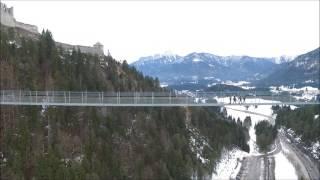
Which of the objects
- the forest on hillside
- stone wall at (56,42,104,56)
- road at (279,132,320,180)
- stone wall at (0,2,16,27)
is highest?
stone wall at (0,2,16,27)

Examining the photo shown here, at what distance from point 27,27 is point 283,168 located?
200 feet

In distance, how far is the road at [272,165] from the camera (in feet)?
311

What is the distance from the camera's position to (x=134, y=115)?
3435 inches

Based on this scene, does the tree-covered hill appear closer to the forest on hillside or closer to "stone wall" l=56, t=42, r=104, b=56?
"stone wall" l=56, t=42, r=104, b=56

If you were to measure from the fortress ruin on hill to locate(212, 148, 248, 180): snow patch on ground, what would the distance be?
34419mm

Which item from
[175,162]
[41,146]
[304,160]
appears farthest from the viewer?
[304,160]

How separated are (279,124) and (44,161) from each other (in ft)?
395

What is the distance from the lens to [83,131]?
72625mm

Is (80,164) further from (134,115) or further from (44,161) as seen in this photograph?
(134,115)

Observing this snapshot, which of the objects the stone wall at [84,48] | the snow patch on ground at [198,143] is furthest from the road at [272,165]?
the stone wall at [84,48]

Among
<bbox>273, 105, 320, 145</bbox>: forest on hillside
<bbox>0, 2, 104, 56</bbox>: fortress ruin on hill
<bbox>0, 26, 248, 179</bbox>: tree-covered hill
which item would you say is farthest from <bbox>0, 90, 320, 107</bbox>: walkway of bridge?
<bbox>273, 105, 320, 145</bbox>: forest on hillside

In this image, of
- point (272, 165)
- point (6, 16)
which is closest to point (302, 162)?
point (272, 165)

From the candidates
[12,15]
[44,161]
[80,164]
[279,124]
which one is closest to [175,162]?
[80,164]

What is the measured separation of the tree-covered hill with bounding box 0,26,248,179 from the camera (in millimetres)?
62594
